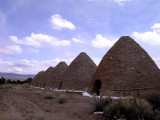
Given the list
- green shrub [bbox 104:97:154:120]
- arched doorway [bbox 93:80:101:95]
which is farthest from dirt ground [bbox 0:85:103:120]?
arched doorway [bbox 93:80:101:95]

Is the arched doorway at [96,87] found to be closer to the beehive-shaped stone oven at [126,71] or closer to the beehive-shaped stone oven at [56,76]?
the beehive-shaped stone oven at [126,71]

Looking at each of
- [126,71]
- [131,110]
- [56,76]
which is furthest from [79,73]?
[131,110]

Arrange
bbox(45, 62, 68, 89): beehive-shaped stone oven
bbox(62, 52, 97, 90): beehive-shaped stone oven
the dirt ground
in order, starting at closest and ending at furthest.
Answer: the dirt ground → bbox(62, 52, 97, 90): beehive-shaped stone oven → bbox(45, 62, 68, 89): beehive-shaped stone oven

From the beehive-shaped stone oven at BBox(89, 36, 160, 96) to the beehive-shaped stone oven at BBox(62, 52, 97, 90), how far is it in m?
5.34

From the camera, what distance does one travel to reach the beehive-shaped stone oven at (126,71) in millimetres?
13883

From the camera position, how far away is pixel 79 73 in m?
22.4

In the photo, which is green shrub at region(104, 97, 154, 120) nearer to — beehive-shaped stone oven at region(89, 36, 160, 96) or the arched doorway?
beehive-shaped stone oven at region(89, 36, 160, 96)

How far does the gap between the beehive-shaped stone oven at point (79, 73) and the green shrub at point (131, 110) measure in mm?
14669

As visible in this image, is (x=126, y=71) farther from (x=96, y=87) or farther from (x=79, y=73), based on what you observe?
(x=79, y=73)

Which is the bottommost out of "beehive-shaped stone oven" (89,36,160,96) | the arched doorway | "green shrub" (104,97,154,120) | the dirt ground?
the dirt ground

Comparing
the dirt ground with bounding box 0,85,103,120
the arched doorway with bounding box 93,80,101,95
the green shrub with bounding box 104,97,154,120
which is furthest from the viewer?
the arched doorway with bounding box 93,80,101,95

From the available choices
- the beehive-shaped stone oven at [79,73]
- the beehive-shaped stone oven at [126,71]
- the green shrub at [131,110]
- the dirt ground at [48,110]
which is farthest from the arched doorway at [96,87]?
the green shrub at [131,110]

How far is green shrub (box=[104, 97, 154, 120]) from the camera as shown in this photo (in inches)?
226

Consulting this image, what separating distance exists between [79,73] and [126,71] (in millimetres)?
9027
